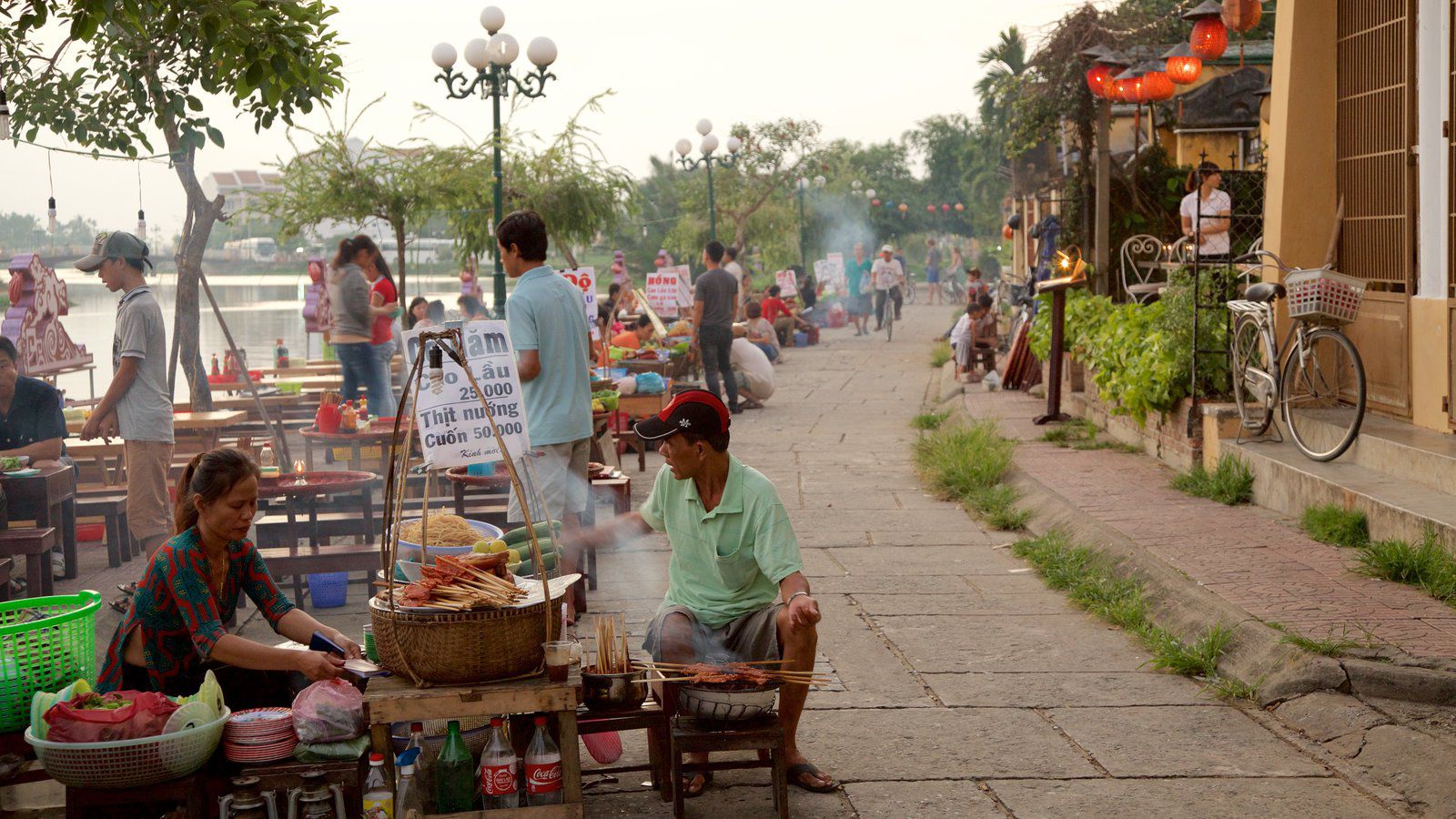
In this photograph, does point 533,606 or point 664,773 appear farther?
point 664,773

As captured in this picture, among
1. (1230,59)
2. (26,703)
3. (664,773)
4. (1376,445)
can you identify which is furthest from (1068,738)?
(1230,59)

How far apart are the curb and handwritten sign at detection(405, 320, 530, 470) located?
3314mm

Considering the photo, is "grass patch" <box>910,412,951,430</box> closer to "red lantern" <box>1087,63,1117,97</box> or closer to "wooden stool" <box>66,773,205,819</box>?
"red lantern" <box>1087,63,1117,97</box>

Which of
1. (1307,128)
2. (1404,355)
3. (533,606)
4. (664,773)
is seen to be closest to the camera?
(533,606)

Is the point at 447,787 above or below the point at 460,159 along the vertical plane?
below

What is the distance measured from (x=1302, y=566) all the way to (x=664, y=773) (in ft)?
13.6

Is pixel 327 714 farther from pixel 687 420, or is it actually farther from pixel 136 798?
pixel 687 420

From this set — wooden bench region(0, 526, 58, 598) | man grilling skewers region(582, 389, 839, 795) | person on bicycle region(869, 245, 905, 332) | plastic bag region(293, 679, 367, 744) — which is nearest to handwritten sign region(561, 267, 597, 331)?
wooden bench region(0, 526, 58, 598)

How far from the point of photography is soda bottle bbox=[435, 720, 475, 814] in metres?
4.18

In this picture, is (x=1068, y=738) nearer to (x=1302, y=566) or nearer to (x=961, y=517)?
(x=1302, y=566)

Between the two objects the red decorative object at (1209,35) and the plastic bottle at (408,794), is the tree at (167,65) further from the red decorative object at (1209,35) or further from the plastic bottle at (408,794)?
the red decorative object at (1209,35)

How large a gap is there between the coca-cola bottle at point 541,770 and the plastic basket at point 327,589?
11.8 feet

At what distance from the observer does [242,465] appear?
14.4ft

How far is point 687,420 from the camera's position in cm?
469
